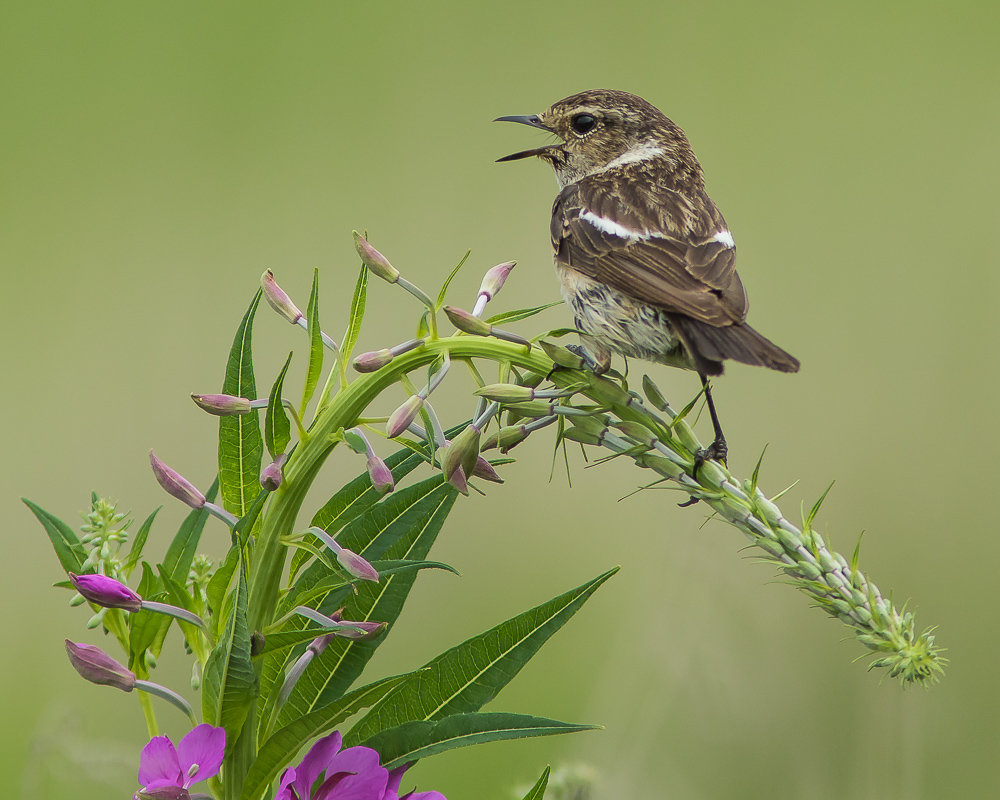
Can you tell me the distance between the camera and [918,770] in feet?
7.21

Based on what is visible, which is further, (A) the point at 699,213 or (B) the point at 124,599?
(A) the point at 699,213

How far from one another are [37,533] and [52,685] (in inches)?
50.9

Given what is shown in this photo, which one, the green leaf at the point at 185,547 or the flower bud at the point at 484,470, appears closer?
the flower bud at the point at 484,470

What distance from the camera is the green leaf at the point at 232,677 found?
86cm

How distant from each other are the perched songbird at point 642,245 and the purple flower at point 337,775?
482 millimetres

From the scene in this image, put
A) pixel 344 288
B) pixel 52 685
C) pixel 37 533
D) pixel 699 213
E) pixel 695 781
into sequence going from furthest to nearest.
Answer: pixel 344 288
pixel 37 533
pixel 52 685
pixel 695 781
pixel 699 213

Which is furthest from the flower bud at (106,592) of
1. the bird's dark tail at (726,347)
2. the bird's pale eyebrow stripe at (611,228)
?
the bird's pale eyebrow stripe at (611,228)

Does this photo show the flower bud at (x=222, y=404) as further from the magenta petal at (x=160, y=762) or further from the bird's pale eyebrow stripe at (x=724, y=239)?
the bird's pale eyebrow stripe at (x=724, y=239)

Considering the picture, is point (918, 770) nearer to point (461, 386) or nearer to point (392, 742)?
point (392, 742)

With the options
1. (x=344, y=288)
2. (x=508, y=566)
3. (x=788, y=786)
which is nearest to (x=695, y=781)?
(x=788, y=786)

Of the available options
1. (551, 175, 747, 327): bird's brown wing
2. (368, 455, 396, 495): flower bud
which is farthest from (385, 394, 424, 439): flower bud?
(551, 175, 747, 327): bird's brown wing

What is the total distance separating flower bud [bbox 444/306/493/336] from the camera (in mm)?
929

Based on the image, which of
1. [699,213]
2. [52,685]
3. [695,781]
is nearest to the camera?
[699,213]

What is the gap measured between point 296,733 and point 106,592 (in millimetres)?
202
